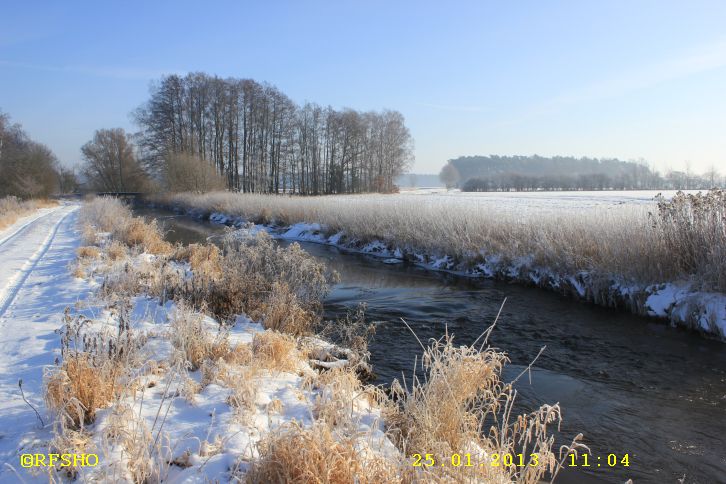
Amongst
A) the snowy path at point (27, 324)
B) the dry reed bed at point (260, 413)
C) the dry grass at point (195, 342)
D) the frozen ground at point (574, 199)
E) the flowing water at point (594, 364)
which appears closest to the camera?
the dry reed bed at point (260, 413)

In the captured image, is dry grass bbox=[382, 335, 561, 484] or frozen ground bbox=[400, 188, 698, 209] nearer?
dry grass bbox=[382, 335, 561, 484]

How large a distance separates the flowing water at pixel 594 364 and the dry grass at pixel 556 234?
1.08m

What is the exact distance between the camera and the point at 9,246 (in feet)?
41.7

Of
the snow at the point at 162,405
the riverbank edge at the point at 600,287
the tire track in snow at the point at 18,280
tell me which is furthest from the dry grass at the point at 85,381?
the riverbank edge at the point at 600,287

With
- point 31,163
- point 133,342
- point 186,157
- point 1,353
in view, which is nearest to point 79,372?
point 133,342

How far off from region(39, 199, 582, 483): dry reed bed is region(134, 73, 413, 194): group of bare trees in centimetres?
3677

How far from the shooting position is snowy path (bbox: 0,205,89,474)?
303 centimetres

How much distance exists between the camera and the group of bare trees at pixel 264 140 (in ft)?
150

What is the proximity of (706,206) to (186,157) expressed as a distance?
37.8 meters

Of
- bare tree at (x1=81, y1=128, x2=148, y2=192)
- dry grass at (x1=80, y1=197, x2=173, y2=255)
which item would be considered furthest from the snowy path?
bare tree at (x1=81, y1=128, x2=148, y2=192)

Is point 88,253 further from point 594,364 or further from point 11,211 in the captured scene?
point 11,211

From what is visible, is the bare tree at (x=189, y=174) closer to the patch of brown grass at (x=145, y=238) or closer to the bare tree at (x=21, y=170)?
the bare tree at (x=21, y=170)

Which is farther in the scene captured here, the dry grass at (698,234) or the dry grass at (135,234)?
the dry grass at (135,234)

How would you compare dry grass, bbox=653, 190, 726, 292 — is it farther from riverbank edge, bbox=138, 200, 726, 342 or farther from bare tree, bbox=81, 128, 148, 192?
bare tree, bbox=81, 128, 148, 192
